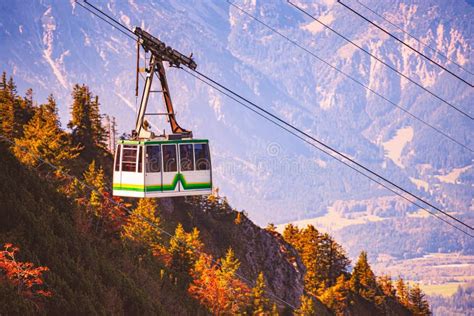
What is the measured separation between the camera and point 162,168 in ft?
128

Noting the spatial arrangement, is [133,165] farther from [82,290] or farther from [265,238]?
[265,238]

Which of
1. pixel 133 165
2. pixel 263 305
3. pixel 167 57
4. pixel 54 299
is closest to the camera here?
pixel 167 57

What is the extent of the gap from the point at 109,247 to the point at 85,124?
36.6m

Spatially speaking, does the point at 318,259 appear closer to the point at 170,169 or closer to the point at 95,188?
the point at 95,188

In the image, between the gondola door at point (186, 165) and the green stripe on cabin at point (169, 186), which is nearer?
the green stripe on cabin at point (169, 186)

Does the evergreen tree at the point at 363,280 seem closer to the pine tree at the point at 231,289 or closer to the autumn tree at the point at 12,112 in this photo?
the pine tree at the point at 231,289

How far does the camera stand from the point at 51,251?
181 feet

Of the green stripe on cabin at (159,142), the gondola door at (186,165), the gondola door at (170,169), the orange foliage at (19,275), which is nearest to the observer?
the green stripe on cabin at (159,142)

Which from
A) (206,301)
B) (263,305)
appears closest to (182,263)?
(206,301)

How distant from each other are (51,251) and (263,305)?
43946 mm

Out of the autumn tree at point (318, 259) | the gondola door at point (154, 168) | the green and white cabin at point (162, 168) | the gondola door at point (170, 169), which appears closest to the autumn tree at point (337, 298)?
the autumn tree at point (318, 259)

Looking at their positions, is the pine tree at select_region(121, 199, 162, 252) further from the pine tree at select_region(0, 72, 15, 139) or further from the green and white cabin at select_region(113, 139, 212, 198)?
the green and white cabin at select_region(113, 139, 212, 198)

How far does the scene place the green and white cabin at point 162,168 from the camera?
3903 cm

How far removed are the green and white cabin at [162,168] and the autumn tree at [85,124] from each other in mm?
65818
